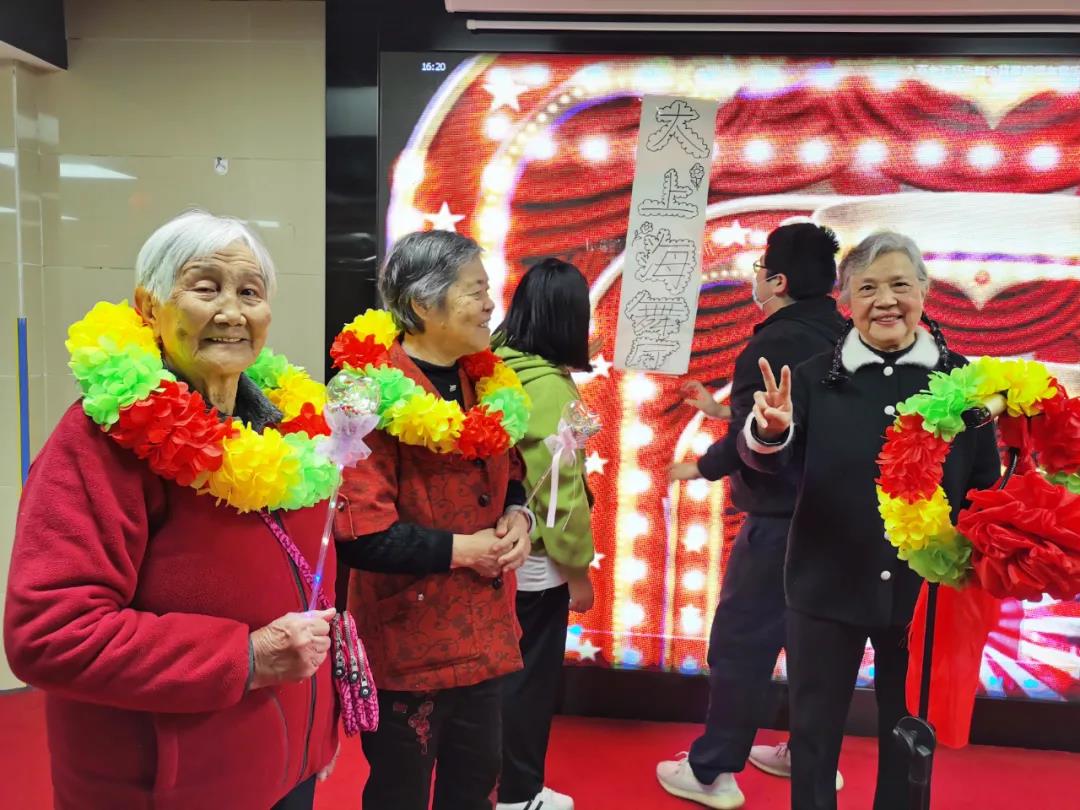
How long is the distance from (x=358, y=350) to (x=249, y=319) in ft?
1.56

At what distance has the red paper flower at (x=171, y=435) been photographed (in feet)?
3.81

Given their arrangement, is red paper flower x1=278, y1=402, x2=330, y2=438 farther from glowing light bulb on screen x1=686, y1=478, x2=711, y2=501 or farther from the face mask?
glowing light bulb on screen x1=686, y1=478, x2=711, y2=501

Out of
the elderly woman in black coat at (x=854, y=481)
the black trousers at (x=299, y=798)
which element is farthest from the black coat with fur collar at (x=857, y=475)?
the black trousers at (x=299, y=798)

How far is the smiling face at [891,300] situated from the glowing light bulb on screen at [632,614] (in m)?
1.49

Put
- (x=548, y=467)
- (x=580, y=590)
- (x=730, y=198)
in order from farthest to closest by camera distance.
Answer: (x=730, y=198) → (x=580, y=590) → (x=548, y=467)

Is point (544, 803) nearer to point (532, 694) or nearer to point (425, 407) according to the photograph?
point (532, 694)

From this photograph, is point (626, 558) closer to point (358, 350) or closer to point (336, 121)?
point (358, 350)

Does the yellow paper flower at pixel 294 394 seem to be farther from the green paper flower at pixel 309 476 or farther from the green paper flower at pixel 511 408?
the green paper flower at pixel 511 408

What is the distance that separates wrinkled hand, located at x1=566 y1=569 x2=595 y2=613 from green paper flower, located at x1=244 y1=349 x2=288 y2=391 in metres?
1.15

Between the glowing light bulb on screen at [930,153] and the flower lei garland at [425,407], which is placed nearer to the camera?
the flower lei garland at [425,407]

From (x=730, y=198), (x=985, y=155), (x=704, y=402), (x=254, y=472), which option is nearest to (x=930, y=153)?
(x=985, y=155)

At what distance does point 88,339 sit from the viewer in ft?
4.22

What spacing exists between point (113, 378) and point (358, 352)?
0.63 metres

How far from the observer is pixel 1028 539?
151 centimetres
